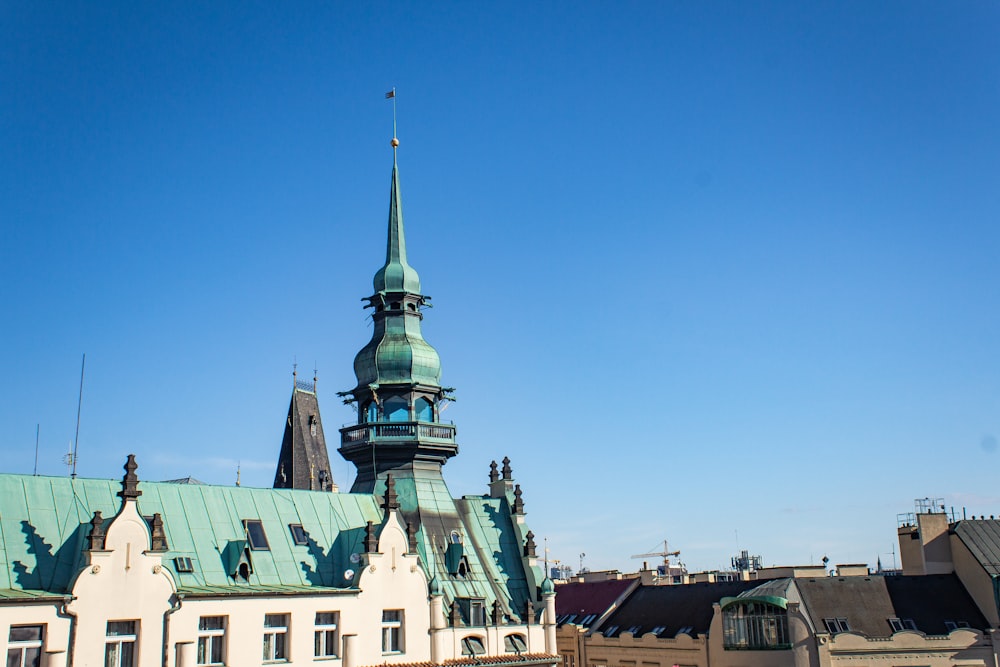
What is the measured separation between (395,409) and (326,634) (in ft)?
63.6

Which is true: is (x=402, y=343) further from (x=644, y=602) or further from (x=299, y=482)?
(x=299, y=482)

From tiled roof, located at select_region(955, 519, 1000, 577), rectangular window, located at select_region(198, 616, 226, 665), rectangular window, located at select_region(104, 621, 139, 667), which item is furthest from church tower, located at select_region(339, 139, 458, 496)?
tiled roof, located at select_region(955, 519, 1000, 577)

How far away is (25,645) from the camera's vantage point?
5166cm

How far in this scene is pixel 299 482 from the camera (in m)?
129

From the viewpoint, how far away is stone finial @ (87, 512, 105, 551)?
5434cm

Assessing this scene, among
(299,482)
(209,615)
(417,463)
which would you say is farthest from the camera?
(299,482)

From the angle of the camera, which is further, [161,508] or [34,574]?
[161,508]

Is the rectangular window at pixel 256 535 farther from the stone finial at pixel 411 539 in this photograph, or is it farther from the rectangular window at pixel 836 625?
→ the rectangular window at pixel 836 625

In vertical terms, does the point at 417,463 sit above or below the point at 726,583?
above

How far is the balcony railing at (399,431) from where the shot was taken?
7531cm

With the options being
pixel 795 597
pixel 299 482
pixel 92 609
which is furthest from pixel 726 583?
pixel 299 482

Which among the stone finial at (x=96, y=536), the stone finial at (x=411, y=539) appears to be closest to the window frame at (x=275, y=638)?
the stone finial at (x=411, y=539)

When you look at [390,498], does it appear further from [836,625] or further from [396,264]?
[836,625]

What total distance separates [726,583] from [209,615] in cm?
4379
